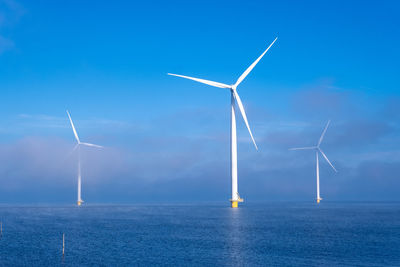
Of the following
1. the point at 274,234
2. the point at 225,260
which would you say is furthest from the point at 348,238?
the point at 225,260

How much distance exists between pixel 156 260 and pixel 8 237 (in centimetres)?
4493

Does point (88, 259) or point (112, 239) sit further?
point (112, 239)

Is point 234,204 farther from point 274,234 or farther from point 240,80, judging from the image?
point 274,234

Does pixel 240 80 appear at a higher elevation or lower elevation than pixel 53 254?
higher

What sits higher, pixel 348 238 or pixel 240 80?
pixel 240 80

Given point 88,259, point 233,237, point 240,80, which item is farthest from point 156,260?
point 240,80

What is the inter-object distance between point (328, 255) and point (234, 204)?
94.7m

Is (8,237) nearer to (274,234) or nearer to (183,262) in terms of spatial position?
(183,262)

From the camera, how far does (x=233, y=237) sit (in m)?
96.2

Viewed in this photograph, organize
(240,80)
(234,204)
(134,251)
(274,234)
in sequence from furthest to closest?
(234,204)
(240,80)
(274,234)
(134,251)

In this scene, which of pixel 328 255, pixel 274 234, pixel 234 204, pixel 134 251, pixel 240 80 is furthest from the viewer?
pixel 234 204

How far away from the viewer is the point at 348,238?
9450 cm

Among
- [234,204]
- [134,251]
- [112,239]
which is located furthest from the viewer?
[234,204]

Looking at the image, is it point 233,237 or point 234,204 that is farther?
point 234,204
